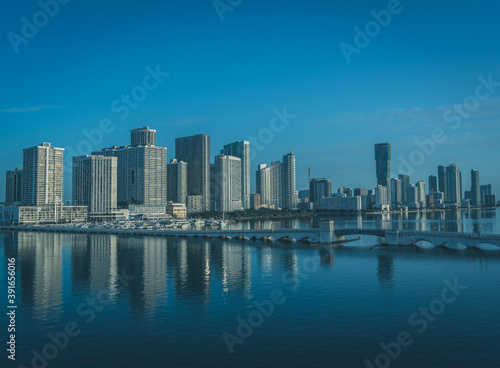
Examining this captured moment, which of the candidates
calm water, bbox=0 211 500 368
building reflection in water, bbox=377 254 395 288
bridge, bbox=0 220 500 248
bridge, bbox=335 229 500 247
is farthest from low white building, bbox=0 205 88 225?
building reflection in water, bbox=377 254 395 288

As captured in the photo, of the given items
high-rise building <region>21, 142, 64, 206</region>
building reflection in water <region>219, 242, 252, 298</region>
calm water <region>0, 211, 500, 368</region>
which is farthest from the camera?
high-rise building <region>21, 142, 64, 206</region>

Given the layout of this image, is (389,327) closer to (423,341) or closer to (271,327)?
(423,341)

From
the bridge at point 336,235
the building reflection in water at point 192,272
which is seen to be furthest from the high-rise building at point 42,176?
the building reflection in water at point 192,272

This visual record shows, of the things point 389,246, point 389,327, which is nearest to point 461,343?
point 389,327

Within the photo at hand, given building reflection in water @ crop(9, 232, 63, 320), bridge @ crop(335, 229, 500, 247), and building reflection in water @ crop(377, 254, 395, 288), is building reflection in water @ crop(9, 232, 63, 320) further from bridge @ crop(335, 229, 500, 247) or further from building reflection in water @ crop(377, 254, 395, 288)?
bridge @ crop(335, 229, 500, 247)

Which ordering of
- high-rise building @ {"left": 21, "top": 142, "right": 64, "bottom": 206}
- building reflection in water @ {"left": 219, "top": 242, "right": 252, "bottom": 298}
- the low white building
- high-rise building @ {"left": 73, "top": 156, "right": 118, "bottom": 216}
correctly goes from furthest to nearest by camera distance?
high-rise building @ {"left": 73, "top": 156, "right": 118, "bottom": 216} < high-rise building @ {"left": 21, "top": 142, "right": 64, "bottom": 206} < the low white building < building reflection in water @ {"left": 219, "top": 242, "right": 252, "bottom": 298}

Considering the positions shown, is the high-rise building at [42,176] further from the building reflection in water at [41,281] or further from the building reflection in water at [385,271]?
the building reflection in water at [385,271]

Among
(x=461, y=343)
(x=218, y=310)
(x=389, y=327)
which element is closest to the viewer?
(x=461, y=343)
